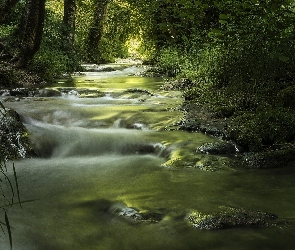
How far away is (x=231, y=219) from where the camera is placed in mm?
3725


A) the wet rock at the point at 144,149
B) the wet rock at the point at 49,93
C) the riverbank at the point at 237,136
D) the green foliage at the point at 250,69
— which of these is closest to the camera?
the green foliage at the point at 250,69

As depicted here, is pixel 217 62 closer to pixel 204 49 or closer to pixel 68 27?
pixel 204 49

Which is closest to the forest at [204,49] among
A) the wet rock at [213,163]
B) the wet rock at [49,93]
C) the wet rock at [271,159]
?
the wet rock at [271,159]

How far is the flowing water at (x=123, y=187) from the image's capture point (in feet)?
11.6

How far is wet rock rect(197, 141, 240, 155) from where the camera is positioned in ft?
20.1

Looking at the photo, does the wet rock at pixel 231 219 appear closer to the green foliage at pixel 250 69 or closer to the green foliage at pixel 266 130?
the green foliage at pixel 250 69

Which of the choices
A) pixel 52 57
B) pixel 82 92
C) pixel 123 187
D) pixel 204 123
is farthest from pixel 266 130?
pixel 52 57

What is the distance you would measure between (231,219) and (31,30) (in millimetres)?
10613

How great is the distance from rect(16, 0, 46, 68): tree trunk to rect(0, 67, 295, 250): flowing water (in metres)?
4.57

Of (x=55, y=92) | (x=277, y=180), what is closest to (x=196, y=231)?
(x=277, y=180)

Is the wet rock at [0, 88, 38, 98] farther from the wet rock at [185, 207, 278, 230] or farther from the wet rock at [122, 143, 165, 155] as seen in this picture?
the wet rock at [185, 207, 278, 230]

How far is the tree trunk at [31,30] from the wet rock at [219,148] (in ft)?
27.4

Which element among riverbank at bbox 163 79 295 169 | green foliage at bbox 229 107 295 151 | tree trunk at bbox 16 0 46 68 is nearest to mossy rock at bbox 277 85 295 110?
green foliage at bbox 229 107 295 151

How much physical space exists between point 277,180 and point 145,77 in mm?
12346
